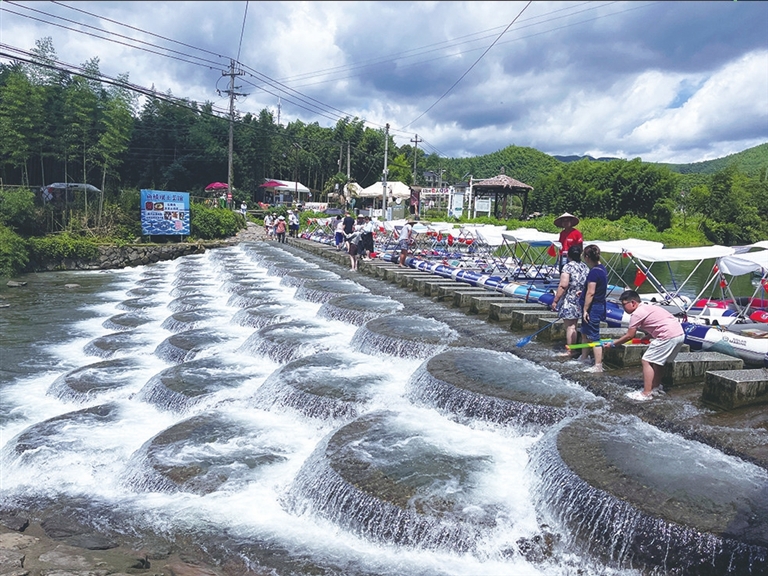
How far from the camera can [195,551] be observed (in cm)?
570

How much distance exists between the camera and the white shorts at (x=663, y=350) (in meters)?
7.11

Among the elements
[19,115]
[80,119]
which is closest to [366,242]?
[80,119]

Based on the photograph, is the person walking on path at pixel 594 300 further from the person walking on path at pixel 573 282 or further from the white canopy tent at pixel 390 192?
the white canopy tent at pixel 390 192

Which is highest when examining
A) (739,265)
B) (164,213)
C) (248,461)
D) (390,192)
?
(390,192)

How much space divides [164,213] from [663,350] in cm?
2870

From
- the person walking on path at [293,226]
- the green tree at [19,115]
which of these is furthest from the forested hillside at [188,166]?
the person walking on path at [293,226]

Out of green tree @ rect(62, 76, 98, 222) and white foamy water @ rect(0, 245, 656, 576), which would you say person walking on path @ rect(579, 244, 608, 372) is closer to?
white foamy water @ rect(0, 245, 656, 576)

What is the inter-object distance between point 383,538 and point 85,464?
175 inches

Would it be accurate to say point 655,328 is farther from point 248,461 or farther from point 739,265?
point 739,265

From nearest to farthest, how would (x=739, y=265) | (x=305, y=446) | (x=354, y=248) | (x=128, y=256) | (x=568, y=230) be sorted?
(x=305, y=446) < (x=568, y=230) < (x=739, y=265) < (x=354, y=248) < (x=128, y=256)

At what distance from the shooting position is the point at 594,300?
332 inches

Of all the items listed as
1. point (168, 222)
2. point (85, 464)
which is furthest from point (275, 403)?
point (168, 222)

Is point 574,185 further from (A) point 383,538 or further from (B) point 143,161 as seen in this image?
(A) point 383,538

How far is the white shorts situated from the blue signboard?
2817cm
